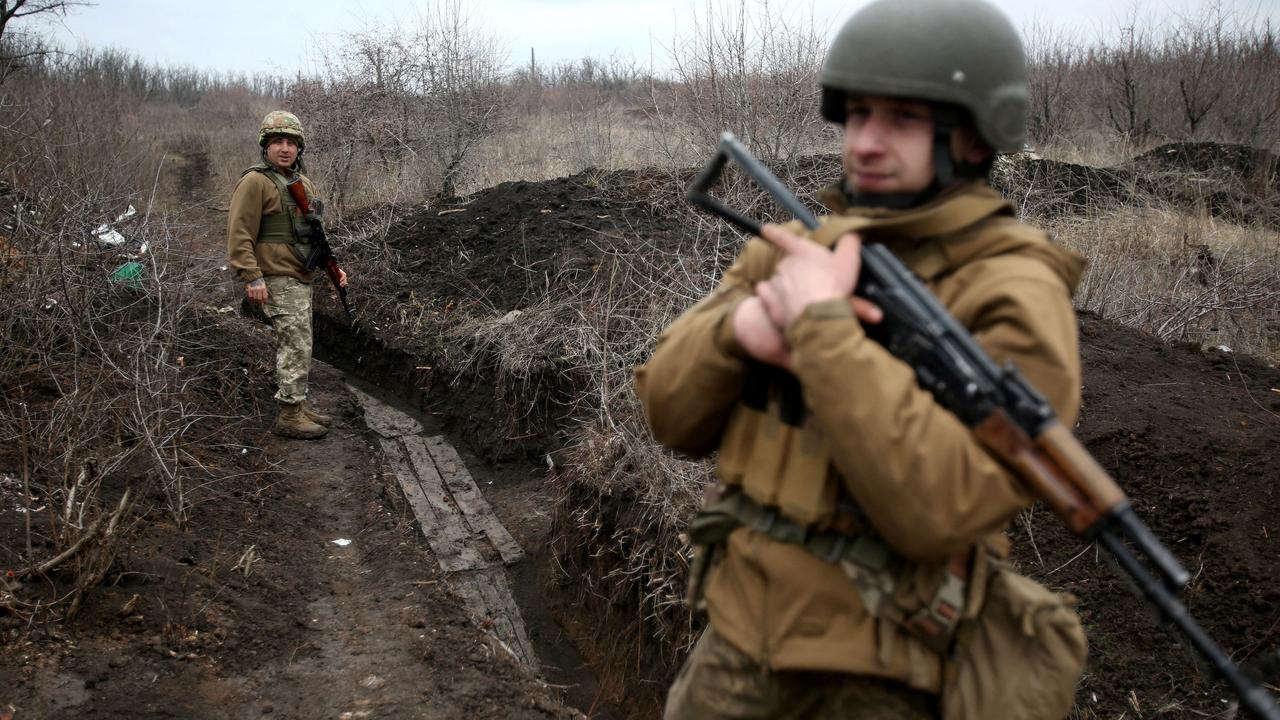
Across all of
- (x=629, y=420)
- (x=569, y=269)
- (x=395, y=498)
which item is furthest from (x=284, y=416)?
(x=629, y=420)

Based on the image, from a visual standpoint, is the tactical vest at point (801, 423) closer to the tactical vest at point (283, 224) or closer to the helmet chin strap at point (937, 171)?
the helmet chin strap at point (937, 171)

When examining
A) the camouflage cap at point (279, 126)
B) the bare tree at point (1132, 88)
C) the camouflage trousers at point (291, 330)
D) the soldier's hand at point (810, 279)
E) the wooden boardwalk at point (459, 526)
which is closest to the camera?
the soldier's hand at point (810, 279)

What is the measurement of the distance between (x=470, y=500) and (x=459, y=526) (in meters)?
0.44

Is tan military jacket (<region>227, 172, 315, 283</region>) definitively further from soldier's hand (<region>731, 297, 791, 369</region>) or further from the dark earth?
soldier's hand (<region>731, 297, 791, 369</region>)

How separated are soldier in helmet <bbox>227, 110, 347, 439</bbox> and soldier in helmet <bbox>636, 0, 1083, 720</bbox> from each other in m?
5.54

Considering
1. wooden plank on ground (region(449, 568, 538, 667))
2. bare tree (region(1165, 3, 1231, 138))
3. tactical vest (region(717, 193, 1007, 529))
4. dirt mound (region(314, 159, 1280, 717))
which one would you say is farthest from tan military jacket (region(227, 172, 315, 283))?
bare tree (region(1165, 3, 1231, 138))

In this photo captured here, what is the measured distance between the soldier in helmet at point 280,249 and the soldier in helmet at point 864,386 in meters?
5.54

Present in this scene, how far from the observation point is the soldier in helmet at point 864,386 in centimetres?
136

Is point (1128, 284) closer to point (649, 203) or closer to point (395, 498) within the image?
point (649, 203)

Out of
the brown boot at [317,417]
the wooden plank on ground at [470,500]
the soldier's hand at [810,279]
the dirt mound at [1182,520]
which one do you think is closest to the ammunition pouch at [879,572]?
the soldier's hand at [810,279]

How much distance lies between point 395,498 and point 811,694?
531 cm

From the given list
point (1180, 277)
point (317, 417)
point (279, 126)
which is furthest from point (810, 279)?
point (317, 417)

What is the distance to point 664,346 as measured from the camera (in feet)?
Answer: 5.49

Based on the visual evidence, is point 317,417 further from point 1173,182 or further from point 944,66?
point 1173,182
